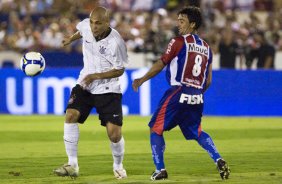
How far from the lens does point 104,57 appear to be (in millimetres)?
11047

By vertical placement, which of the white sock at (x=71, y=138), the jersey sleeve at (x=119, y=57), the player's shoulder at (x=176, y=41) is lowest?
the white sock at (x=71, y=138)

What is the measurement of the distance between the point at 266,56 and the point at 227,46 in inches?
44.3

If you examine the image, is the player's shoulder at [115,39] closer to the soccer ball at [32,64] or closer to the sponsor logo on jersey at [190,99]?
the sponsor logo on jersey at [190,99]

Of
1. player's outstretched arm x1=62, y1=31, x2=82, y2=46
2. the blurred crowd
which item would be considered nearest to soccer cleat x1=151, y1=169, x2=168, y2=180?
player's outstretched arm x1=62, y1=31, x2=82, y2=46

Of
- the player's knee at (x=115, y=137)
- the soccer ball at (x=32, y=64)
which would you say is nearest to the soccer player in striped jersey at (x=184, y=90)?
the player's knee at (x=115, y=137)

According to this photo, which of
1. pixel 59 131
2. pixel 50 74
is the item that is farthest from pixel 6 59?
pixel 59 131

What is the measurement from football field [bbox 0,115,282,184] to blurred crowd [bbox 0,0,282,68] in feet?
13.2

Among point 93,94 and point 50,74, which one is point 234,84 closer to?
point 50,74

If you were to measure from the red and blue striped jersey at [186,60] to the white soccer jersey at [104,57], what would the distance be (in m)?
0.69

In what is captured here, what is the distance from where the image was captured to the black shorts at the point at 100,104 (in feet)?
36.2

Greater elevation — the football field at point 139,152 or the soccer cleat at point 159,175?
the soccer cleat at point 159,175

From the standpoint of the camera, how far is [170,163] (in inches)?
504

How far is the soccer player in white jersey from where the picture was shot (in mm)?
10938

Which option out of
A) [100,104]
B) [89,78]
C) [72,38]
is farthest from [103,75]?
[72,38]
